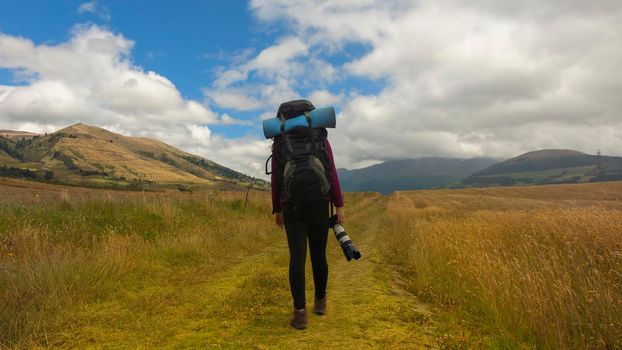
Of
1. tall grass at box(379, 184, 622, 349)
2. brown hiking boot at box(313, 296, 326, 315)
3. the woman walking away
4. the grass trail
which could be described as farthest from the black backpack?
tall grass at box(379, 184, 622, 349)

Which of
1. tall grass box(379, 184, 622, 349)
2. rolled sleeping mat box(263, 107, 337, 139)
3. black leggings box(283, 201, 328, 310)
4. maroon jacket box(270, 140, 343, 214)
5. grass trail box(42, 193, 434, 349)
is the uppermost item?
rolled sleeping mat box(263, 107, 337, 139)

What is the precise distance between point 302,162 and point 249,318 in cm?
225

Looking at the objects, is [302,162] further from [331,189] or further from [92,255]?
[92,255]

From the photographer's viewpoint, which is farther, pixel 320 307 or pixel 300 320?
pixel 320 307

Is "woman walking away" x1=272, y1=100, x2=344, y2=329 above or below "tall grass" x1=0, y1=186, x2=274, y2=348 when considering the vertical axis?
above

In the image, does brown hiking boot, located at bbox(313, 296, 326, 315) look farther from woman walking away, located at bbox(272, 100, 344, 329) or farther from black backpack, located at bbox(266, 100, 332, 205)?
black backpack, located at bbox(266, 100, 332, 205)

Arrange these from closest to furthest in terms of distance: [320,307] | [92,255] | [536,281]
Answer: [536,281] → [320,307] → [92,255]

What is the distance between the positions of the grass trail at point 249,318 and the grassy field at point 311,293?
0.9 inches

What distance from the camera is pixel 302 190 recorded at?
14.8 feet

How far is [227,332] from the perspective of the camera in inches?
173

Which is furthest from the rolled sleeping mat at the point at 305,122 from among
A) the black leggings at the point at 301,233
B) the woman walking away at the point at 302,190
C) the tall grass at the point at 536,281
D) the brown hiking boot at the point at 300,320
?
the tall grass at the point at 536,281

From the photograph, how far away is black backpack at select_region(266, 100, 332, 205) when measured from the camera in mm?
4500

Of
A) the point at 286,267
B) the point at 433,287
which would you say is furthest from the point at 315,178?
the point at 286,267

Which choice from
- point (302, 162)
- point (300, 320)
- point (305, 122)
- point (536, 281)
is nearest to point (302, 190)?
point (302, 162)
